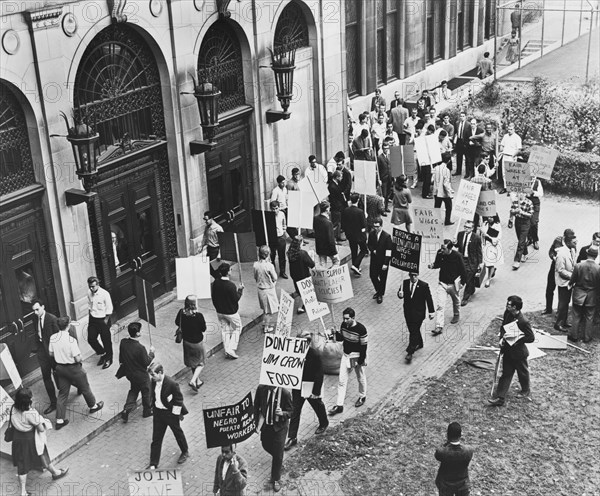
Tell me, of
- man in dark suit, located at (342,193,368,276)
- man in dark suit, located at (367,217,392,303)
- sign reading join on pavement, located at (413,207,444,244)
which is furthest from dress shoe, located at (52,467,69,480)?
man in dark suit, located at (342,193,368,276)

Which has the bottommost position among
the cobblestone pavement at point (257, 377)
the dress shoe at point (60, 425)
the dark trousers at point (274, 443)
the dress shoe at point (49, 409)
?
the cobblestone pavement at point (257, 377)

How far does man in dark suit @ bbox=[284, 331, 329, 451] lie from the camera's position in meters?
12.2

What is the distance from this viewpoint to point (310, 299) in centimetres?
1423

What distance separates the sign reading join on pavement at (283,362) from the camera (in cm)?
1152

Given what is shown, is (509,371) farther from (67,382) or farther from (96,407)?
(67,382)

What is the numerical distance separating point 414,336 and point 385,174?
8.27m

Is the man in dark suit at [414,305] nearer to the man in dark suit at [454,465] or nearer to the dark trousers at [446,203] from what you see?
the man in dark suit at [454,465]

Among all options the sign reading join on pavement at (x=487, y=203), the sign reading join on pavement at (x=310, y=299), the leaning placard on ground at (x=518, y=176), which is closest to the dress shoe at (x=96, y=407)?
the sign reading join on pavement at (x=310, y=299)

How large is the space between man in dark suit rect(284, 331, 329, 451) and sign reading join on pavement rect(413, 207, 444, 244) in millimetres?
5095

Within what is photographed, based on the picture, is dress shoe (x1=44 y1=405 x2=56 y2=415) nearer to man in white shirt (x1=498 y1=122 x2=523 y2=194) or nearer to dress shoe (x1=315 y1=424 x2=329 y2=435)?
dress shoe (x1=315 y1=424 x2=329 y2=435)

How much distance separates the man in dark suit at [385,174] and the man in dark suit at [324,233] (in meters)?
4.79

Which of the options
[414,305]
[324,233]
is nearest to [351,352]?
[414,305]

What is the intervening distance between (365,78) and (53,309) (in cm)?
1693

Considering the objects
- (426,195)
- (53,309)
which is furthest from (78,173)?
(426,195)
